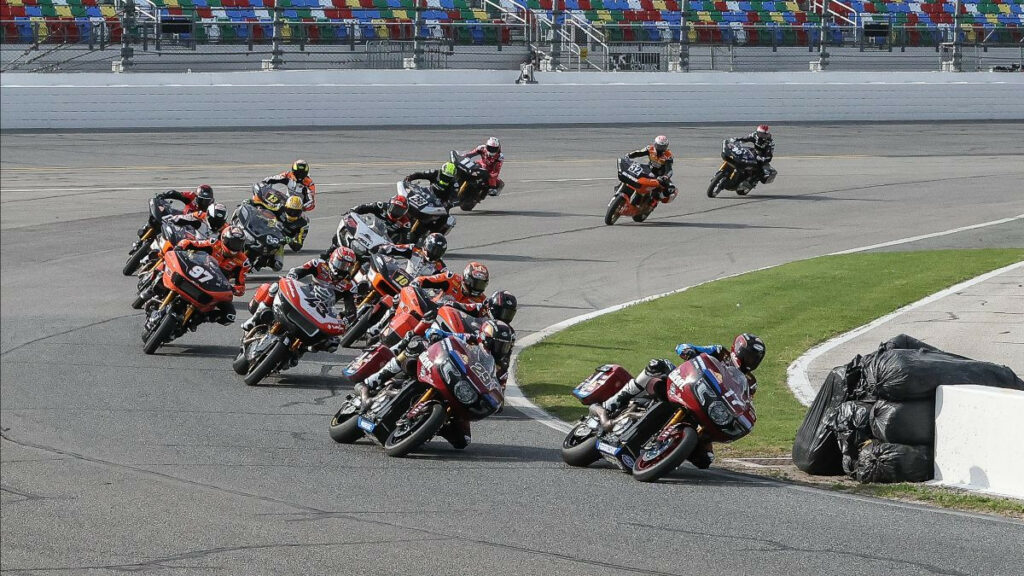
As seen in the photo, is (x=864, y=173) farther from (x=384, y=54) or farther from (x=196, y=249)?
(x=196, y=249)

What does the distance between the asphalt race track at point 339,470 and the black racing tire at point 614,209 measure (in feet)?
0.72

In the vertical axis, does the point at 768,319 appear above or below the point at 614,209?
below

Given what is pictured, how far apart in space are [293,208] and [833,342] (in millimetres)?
7277

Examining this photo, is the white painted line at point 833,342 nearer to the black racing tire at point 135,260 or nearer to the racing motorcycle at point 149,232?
the racing motorcycle at point 149,232

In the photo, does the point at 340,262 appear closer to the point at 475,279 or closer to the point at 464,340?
the point at 475,279

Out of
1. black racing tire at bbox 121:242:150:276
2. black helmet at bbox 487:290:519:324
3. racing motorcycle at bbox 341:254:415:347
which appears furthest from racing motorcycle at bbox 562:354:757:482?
black racing tire at bbox 121:242:150:276

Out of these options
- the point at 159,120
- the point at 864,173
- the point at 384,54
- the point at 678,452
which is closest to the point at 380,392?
the point at 678,452

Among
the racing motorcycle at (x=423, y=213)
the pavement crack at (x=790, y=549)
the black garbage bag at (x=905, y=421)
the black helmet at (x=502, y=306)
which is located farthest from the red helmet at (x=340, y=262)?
the pavement crack at (x=790, y=549)

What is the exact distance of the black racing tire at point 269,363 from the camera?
476 inches

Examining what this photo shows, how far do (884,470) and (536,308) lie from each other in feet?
25.9

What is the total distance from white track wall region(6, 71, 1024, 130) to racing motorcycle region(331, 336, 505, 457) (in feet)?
80.3

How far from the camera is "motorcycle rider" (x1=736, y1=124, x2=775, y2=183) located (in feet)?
84.2

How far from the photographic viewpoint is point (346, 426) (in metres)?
10.1

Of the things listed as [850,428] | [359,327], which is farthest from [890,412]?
[359,327]
